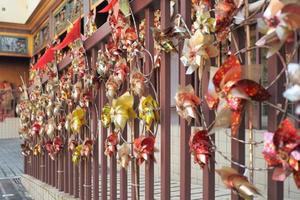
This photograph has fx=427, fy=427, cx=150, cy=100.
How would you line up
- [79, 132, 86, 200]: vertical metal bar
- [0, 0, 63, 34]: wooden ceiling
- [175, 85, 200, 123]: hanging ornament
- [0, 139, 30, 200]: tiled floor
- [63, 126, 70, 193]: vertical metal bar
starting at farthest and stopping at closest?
[0, 0, 63, 34]: wooden ceiling → [0, 139, 30, 200]: tiled floor → [63, 126, 70, 193]: vertical metal bar → [79, 132, 86, 200]: vertical metal bar → [175, 85, 200, 123]: hanging ornament

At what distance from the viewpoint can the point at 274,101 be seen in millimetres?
1109

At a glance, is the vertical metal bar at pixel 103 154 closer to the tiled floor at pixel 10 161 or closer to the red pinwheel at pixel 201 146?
the red pinwheel at pixel 201 146

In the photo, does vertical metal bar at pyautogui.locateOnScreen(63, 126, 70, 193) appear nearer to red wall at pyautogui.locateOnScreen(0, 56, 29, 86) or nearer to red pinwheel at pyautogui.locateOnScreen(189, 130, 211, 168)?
red pinwheel at pyautogui.locateOnScreen(189, 130, 211, 168)

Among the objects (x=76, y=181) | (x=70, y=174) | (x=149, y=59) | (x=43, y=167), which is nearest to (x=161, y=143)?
(x=149, y=59)

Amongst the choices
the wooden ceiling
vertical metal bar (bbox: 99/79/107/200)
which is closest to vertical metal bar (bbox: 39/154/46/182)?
vertical metal bar (bbox: 99/79/107/200)

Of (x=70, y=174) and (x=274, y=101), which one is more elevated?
(x=274, y=101)

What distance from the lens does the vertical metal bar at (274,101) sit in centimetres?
111

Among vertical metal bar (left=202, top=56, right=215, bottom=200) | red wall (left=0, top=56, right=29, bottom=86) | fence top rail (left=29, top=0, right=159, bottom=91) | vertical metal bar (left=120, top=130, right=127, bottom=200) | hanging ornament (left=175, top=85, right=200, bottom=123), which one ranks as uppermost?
red wall (left=0, top=56, right=29, bottom=86)

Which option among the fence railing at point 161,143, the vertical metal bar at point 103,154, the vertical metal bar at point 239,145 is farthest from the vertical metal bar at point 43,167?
the vertical metal bar at point 239,145

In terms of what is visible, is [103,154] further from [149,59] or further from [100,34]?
[149,59]

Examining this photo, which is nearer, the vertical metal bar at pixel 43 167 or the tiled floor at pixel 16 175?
the tiled floor at pixel 16 175

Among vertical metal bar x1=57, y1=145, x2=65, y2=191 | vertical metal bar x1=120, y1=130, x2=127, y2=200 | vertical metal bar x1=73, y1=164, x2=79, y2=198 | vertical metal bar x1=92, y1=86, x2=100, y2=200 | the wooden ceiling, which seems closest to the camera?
vertical metal bar x1=120, y1=130, x2=127, y2=200

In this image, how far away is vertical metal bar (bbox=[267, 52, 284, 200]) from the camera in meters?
1.11

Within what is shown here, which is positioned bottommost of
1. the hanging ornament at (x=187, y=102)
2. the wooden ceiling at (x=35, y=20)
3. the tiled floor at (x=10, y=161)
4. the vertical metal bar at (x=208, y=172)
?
the tiled floor at (x=10, y=161)
